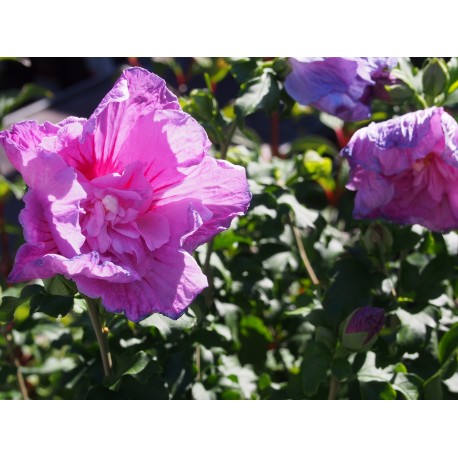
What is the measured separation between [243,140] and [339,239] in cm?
27

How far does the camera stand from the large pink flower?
59 cm

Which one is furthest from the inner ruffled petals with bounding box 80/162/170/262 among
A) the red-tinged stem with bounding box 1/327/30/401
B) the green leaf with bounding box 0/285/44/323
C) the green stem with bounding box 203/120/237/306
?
the red-tinged stem with bounding box 1/327/30/401

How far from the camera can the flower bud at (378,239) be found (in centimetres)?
91

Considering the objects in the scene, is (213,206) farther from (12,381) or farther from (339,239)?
(12,381)

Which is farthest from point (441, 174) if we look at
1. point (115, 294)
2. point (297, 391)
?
point (115, 294)

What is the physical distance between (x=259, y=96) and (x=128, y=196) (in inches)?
10.3

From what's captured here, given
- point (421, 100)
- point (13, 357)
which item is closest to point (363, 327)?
point (421, 100)

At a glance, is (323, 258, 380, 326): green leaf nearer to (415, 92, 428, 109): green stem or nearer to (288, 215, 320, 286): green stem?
(288, 215, 320, 286): green stem

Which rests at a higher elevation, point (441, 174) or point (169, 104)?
point (169, 104)

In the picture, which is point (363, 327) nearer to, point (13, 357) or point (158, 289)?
point (158, 289)

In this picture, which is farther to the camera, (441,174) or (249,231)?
(249,231)

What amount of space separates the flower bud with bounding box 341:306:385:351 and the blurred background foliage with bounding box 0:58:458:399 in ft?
0.09

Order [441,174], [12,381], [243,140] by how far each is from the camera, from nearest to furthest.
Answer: [441,174] < [12,381] < [243,140]
